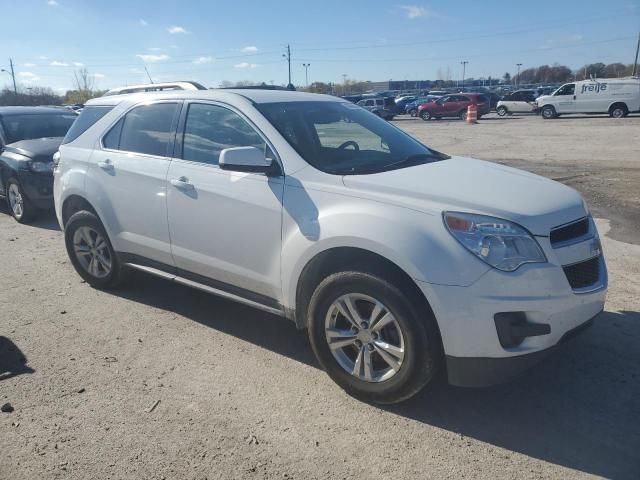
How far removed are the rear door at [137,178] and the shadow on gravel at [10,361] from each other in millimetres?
1150

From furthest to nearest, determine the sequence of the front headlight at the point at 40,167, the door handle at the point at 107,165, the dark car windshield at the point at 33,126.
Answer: the dark car windshield at the point at 33,126 → the front headlight at the point at 40,167 → the door handle at the point at 107,165

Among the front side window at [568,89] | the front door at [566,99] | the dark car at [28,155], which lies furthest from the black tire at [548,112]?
the dark car at [28,155]

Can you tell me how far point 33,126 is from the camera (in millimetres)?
9211

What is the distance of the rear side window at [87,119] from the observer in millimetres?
5109

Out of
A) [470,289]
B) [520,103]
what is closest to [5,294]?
[470,289]

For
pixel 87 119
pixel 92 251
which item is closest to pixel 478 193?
pixel 92 251

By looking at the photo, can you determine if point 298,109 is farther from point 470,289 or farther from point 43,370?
point 43,370

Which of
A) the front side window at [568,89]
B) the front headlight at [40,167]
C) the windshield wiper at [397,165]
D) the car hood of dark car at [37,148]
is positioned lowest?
the front headlight at [40,167]

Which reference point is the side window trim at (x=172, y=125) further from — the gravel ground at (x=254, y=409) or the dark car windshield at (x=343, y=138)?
the gravel ground at (x=254, y=409)

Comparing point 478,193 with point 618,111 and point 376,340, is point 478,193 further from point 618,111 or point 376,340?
point 618,111

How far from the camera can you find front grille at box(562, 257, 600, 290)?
3.01m

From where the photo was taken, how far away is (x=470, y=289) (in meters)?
2.80

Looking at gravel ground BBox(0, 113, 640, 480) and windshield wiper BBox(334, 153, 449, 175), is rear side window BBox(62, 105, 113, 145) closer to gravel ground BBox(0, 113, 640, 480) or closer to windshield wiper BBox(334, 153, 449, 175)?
gravel ground BBox(0, 113, 640, 480)

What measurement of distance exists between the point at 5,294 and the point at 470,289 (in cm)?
469
